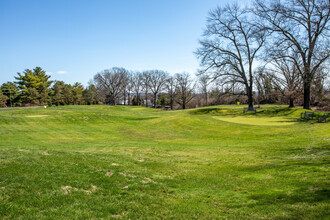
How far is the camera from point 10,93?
2234 inches

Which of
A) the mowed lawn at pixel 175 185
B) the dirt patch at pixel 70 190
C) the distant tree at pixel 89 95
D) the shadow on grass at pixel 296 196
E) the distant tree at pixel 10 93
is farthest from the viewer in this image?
the distant tree at pixel 89 95

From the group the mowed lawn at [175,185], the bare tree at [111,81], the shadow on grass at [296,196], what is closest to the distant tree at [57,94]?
the bare tree at [111,81]

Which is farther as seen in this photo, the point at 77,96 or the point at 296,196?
the point at 77,96

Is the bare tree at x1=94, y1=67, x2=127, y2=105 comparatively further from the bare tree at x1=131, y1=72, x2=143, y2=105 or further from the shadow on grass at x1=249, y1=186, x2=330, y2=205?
the shadow on grass at x1=249, y1=186, x2=330, y2=205

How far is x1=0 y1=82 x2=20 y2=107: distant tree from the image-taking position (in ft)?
186

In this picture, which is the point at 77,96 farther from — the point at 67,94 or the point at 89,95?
the point at 89,95

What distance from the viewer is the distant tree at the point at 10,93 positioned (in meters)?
56.7

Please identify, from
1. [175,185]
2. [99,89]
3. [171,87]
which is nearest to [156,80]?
[171,87]

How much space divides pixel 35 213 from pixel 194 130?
17120 millimetres

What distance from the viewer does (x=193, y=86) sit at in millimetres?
82125

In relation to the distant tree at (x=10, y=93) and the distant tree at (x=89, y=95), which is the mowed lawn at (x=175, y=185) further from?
the distant tree at (x=89, y=95)

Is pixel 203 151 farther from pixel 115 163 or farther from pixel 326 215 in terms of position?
pixel 326 215

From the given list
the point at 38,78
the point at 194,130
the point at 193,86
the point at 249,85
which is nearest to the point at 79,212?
the point at 194,130

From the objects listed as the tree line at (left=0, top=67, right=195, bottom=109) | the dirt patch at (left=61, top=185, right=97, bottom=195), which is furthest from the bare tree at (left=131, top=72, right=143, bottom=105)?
the dirt patch at (left=61, top=185, right=97, bottom=195)
